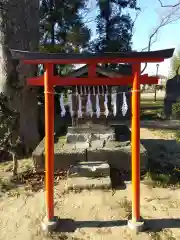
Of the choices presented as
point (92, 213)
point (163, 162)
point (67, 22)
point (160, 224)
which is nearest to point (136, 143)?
point (160, 224)

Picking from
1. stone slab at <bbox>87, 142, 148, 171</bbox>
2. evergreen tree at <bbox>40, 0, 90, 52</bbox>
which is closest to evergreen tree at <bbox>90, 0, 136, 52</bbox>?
evergreen tree at <bbox>40, 0, 90, 52</bbox>

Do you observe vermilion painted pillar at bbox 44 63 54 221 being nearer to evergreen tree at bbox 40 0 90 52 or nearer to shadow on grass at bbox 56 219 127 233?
shadow on grass at bbox 56 219 127 233

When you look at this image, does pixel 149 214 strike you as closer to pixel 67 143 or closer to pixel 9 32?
pixel 67 143

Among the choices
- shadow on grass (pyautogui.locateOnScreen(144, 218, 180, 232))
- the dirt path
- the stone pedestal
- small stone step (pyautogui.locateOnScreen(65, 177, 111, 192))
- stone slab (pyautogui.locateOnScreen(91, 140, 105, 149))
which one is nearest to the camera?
the dirt path

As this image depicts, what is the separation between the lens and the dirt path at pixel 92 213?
4223mm

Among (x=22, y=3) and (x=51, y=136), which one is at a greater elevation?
(x=22, y=3)

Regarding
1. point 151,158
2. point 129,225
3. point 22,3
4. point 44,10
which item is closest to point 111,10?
point 44,10

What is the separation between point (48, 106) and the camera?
4.29 meters

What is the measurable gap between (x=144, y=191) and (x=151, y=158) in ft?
7.80

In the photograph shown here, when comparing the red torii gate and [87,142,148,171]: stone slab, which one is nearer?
the red torii gate

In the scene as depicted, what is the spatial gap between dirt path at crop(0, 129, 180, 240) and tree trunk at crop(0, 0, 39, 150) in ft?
11.0

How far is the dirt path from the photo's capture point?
4.22 metres

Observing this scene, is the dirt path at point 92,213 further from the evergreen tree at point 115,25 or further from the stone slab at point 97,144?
the evergreen tree at point 115,25

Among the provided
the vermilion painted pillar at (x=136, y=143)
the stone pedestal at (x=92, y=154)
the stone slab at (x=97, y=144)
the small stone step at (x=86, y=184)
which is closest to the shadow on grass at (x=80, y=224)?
the vermilion painted pillar at (x=136, y=143)
